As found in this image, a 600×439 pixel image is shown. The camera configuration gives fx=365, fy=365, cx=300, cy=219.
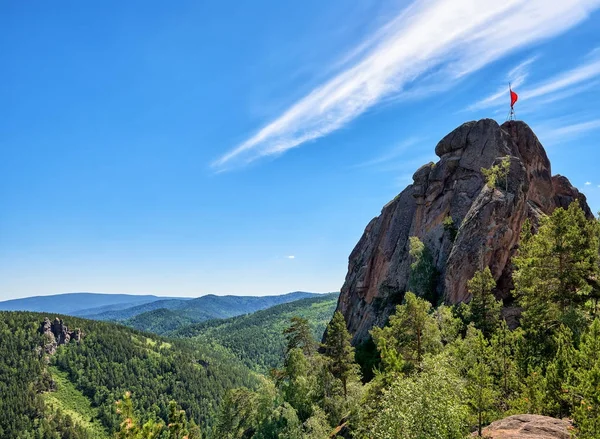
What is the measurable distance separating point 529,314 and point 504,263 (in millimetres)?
18475

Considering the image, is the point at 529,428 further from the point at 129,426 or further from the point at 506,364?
the point at 129,426

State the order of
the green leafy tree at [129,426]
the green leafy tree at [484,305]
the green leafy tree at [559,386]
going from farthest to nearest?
the green leafy tree at [484,305]
the green leafy tree at [559,386]
the green leafy tree at [129,426]

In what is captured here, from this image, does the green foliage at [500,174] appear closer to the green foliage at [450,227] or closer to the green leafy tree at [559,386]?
the green foliage at [450,227]

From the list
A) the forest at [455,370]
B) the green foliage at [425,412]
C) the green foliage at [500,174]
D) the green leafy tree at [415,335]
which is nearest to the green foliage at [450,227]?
the forest at [455,370]

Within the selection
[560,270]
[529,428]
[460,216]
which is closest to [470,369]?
[529,428]

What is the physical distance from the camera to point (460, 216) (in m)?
65.8

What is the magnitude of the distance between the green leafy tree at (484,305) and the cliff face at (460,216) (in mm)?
8274

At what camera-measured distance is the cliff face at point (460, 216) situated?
54156 millimetres

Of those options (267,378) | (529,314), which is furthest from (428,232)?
(267,378)

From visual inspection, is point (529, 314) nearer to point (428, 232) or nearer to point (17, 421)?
point (428, 232)

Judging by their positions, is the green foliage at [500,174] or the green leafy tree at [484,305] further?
the green foliage at [500,174]

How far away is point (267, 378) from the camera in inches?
2169

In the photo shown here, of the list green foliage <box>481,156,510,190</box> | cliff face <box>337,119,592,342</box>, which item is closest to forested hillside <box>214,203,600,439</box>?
cliff face <box>337,119,592,342</box>

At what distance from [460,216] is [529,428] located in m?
48.7
